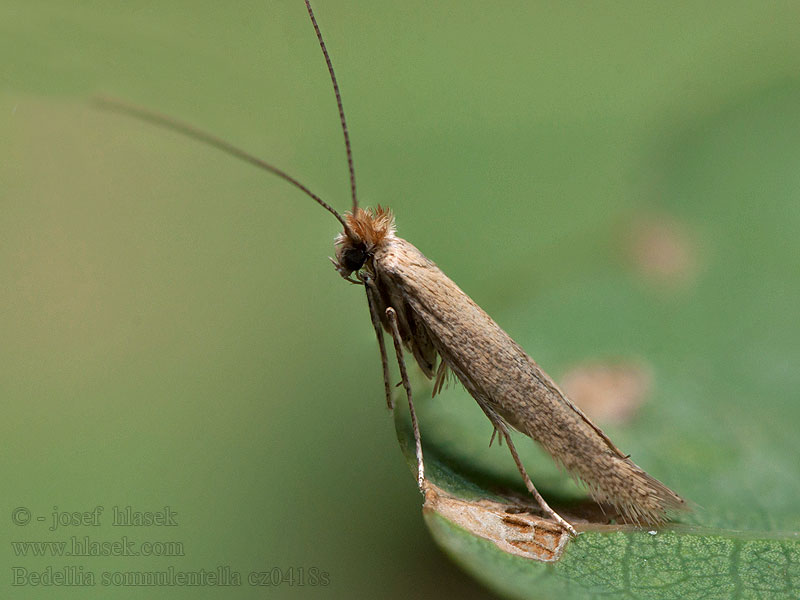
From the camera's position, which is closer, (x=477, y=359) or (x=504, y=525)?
(x=504, y=525)

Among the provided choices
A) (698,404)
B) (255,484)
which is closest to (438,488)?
(255,484)

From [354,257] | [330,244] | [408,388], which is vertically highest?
[330,244]

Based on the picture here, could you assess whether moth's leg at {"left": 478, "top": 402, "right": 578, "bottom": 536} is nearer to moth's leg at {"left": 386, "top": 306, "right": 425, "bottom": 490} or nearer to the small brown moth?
the small brown moth

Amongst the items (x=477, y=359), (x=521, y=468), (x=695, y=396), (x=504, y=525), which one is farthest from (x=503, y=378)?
(x=695, y=396)

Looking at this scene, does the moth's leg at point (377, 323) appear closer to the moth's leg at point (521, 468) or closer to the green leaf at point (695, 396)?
the green leaf at point (695, 396)

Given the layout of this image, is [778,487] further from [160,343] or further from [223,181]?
[223,181]

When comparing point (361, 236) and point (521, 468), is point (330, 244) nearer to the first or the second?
point (361, 236)
